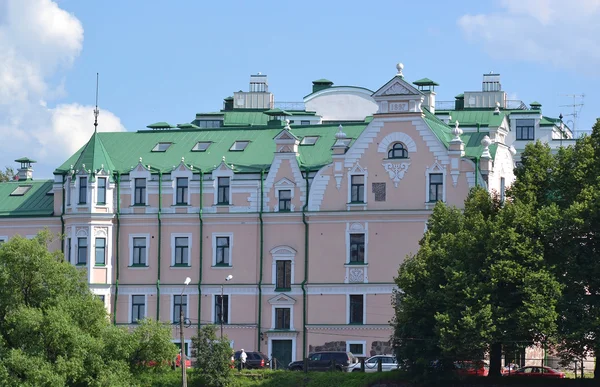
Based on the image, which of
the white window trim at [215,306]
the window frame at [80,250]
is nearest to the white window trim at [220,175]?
the white window trim at [215,306]

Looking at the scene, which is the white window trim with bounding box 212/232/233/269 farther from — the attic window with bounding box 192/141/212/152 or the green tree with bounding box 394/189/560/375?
the green tree with bounding box 394/189/560/375

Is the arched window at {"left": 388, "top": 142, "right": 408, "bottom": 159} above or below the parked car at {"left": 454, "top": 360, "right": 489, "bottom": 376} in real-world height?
above

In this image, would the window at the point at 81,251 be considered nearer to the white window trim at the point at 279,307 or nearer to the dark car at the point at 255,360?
the white window trim at the point at 279,307

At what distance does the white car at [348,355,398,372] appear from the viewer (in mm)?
86500

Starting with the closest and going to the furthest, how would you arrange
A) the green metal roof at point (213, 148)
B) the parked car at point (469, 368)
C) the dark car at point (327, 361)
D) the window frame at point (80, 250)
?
1. the parked car at point (469, 368)
2. the dark car at point (327, 361)
3. the window frame at point (80, 250)
4. the green metal roof at point (213, 148)

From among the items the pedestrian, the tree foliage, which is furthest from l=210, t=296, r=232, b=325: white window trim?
the tree foliage

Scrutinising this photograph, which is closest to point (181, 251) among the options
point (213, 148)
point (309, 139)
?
point (213, 148)

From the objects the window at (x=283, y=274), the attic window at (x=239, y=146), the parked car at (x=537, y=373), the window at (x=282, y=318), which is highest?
the attic window at (x=239, y=146)

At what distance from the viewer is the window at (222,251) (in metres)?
97.8

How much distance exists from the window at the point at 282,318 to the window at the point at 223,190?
302 inches

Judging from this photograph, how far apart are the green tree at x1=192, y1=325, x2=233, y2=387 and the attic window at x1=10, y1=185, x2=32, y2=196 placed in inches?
992

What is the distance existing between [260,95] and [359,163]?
89.9 feet

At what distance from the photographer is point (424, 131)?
93.8 metres

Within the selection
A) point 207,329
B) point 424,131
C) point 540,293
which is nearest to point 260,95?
point 424,131
